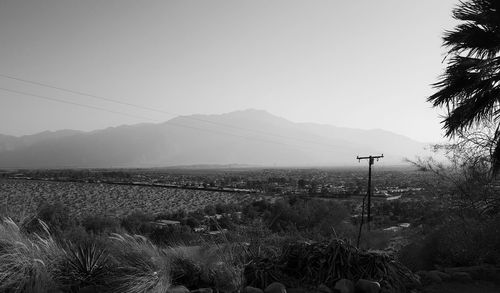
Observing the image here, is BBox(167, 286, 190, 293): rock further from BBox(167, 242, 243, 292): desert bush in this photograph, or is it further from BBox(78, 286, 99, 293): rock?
BBox(78, 286, 99, 293): rock

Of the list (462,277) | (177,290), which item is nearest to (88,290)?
(177,290)

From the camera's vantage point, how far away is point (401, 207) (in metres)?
33.8

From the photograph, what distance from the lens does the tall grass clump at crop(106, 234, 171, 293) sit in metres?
5.32

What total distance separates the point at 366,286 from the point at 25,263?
16.4ft

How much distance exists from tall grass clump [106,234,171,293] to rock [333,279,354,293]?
258 centimetres

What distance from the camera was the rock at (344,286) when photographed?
237 inches

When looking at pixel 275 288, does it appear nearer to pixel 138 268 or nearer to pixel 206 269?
pixel 206 269

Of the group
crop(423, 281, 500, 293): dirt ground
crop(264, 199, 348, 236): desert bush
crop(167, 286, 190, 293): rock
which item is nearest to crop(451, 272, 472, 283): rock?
crop(423, 281, 500, 293): dirt ground

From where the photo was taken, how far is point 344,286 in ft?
19.9

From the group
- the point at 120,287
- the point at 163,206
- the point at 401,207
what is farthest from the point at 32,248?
the point at 163,206

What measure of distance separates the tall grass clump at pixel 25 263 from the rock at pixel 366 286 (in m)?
4.46

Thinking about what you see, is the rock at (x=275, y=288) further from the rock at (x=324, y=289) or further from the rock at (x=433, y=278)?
the rock at (x=433, y=278)

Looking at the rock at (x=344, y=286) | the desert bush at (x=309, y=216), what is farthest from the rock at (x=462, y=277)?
the desert bush at (x=309, y=216)

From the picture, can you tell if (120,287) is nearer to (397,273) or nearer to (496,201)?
(397,273)
